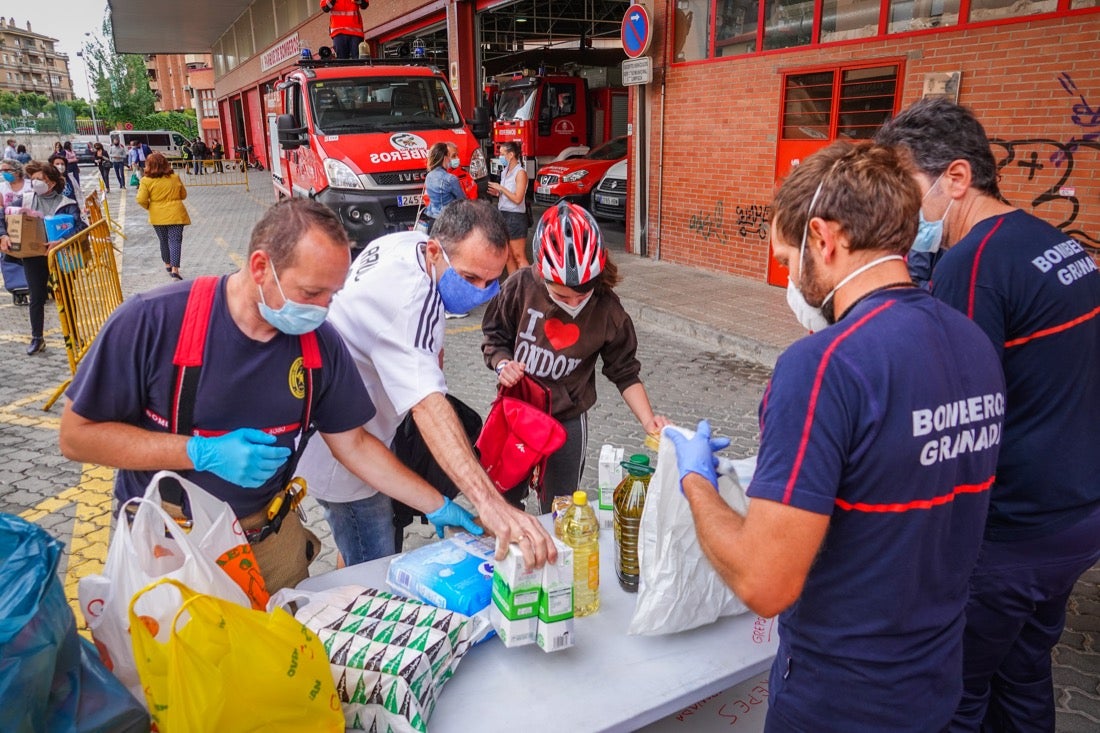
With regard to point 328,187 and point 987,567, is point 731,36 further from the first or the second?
point 987,567


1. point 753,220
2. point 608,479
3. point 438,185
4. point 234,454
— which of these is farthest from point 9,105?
point 608,479

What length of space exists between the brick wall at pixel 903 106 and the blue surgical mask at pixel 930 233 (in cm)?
496

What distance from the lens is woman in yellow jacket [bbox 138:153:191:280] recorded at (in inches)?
417

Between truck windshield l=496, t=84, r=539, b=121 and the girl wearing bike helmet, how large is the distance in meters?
15.1

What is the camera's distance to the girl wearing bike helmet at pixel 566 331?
2.80m

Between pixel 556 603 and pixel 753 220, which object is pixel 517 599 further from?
pixel 753 220

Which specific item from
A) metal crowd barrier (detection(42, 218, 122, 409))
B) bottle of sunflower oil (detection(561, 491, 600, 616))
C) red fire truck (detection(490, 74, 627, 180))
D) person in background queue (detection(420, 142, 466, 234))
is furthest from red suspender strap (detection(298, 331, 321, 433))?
red fire truck (detection(490, 74, 627, 180))

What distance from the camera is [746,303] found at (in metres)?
8.48

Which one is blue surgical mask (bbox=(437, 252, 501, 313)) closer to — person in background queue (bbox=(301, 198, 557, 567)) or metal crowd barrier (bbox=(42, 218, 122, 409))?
person in background queue (bbox=(301, 198, 557, 567))

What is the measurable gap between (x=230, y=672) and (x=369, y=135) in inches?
352

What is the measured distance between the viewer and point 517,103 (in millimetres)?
17812

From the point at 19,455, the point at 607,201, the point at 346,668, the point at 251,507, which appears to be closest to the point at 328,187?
the point at 19,455

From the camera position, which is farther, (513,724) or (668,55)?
(668,55)

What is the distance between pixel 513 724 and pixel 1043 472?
150 centimetres
